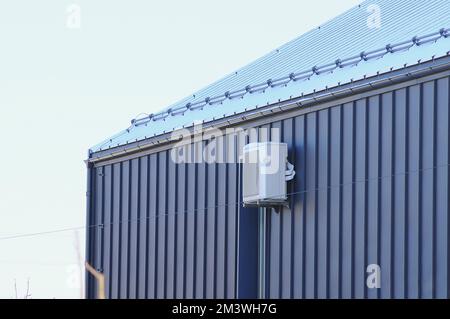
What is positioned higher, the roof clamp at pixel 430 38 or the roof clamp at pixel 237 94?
the roof clamp at pixel 430 38

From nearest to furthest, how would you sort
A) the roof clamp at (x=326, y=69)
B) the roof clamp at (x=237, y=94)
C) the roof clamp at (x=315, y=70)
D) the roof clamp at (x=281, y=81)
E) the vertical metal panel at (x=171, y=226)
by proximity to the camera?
the roof clamp at (x=326, y=69), the roof clamp at (x=315, y=70), the roof clamp at (x=281, y=81), the roof clamp at (x=237, y=94), the vertical metal panel at (x=171, y=226)

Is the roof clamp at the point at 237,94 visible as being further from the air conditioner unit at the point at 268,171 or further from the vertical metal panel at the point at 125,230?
the vertical metal panel at the point at 125,230

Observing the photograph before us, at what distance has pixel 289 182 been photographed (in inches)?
681

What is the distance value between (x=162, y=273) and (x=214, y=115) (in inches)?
113

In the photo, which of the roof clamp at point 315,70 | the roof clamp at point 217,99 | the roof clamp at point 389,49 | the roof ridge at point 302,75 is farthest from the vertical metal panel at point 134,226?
the roof clamp at point 389,49

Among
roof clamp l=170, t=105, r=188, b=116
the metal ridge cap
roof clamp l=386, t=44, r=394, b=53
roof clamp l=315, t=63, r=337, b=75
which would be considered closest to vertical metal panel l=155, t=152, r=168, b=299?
the metal ridge cap

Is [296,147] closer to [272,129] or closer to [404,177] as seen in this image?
[272,129]

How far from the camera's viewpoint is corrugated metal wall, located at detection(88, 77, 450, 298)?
14.8m

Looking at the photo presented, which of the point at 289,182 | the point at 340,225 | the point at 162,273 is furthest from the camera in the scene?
the point at 162,273

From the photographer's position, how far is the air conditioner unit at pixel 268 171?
1695 cm

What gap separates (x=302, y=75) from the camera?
709 inches

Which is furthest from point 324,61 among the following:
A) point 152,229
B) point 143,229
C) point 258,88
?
point 143,229

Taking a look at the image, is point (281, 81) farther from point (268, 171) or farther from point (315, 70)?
point (268, 171)
